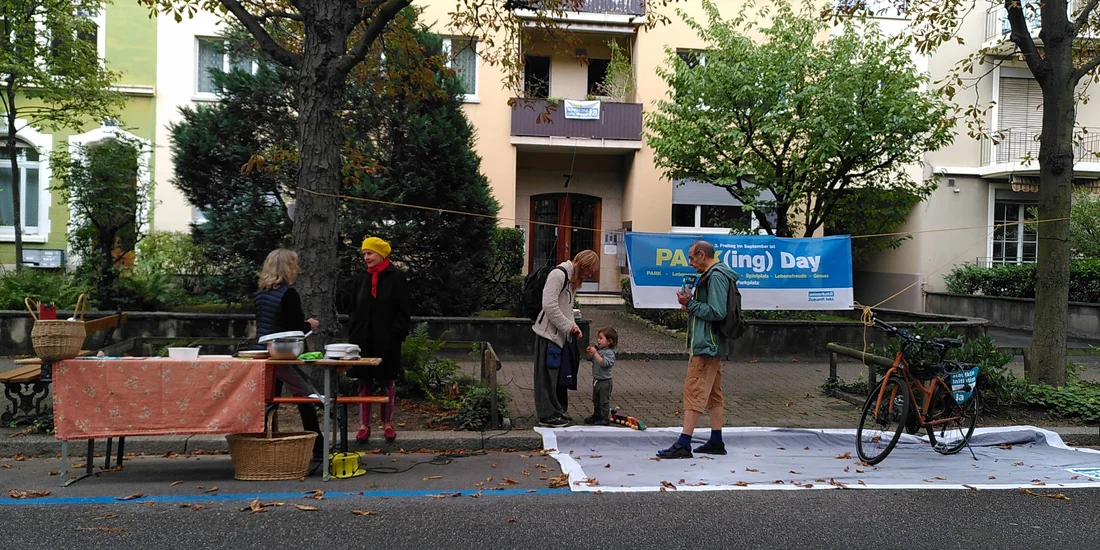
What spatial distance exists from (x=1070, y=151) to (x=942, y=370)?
372cm

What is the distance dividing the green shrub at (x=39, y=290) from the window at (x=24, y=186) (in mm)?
6832

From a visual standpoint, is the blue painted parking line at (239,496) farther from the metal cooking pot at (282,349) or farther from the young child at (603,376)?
the young child at (603,376)

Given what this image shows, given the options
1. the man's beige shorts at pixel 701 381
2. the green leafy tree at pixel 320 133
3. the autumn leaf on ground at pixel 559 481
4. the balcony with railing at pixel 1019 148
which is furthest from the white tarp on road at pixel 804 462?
the balcony with railing at pixel 1019 148

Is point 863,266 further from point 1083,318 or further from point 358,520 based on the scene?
point 358,520

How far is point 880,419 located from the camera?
20.7 ft

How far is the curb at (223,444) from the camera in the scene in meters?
6.16

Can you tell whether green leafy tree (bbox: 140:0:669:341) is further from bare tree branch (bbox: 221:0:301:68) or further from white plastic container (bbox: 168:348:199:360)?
white plastic container (bbox: 168:348:199:360)

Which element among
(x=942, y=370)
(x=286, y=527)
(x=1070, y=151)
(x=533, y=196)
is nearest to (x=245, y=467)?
(x=286, y=527)

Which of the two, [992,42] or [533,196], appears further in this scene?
[533,196]

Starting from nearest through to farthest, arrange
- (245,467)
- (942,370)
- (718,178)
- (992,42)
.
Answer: (245,467) → (942,370) → (718,178) → (992,42)

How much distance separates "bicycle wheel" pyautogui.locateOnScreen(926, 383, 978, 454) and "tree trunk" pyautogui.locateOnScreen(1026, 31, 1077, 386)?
2.54m

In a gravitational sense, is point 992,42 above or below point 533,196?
above

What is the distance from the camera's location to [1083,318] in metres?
15.3

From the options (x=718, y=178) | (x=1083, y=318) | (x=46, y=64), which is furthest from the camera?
(x=1083, y=318)
